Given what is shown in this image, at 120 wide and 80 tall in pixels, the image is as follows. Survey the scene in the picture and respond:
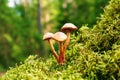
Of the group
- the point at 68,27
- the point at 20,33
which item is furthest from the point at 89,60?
the point at 20,33

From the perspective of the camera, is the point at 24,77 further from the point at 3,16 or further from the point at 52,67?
the point at 3,16

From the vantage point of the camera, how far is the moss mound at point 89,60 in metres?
2.27

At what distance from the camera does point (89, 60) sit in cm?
237

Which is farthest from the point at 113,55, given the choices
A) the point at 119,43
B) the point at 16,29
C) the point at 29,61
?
the point at 16,29

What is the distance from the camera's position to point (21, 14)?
2442cm

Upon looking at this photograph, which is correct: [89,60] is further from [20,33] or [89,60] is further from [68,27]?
[20,33]

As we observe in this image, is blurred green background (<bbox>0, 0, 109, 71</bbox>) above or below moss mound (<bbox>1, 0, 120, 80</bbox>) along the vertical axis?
above

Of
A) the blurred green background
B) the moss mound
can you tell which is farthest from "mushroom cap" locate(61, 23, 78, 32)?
the blurred green background

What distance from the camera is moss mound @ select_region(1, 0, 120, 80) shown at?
227 cm

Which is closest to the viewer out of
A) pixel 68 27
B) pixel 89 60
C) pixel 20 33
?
pixel 89 60

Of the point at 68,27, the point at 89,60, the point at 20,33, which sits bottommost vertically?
the point at 89,60

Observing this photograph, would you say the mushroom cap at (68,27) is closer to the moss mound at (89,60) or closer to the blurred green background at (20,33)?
the moss mound at (89,60)

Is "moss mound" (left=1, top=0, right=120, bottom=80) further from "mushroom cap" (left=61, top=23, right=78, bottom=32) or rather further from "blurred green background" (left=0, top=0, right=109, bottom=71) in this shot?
"blurred green background" (left=0, top=0, right=109, bottom=71)

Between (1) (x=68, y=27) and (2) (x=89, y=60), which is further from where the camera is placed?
(1) (x=68, y=27)
